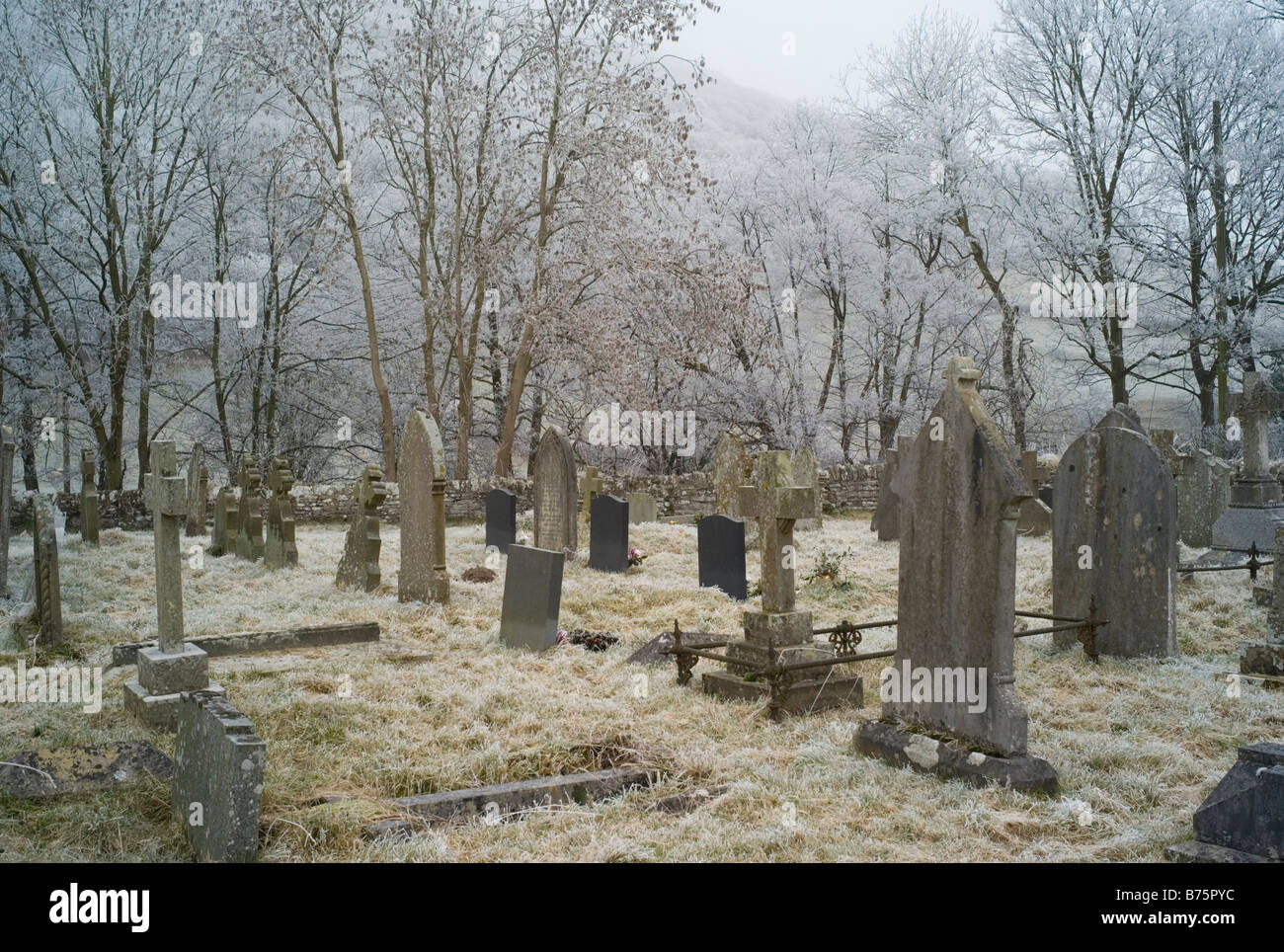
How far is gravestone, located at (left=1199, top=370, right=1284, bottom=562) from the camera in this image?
11.4m

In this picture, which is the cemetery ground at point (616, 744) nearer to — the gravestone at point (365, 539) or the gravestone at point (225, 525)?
the gravestone at point (365, 539)

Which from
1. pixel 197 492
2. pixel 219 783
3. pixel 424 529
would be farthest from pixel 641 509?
pixel 219 783

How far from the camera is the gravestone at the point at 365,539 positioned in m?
11.2

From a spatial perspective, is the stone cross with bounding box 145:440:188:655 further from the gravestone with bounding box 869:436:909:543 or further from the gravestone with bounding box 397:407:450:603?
the gravestone with bounding box 869:436:909:543

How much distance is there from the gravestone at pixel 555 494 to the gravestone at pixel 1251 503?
8.17m

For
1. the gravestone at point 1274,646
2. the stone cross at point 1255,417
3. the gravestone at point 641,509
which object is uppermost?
the stone cross at point 1255,417

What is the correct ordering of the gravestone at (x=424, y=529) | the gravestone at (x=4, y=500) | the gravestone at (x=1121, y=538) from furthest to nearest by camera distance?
the gravestone at (x=424, y=529) < the gravestone at (x=4, y=500) < the gravestone at (x=1121, y=538)

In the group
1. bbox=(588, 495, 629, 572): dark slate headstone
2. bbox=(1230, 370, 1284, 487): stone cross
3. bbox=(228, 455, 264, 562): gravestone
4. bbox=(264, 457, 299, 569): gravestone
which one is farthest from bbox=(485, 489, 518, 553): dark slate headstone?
bbox=(1230, 370, 1284, 487): stone cross

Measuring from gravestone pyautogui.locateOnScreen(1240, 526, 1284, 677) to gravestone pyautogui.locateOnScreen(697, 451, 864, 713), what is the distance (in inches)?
116

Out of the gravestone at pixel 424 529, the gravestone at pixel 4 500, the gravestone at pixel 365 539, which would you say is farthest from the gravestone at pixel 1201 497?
the gravestone at pixel 4 500

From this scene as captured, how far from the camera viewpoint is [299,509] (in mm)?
19109

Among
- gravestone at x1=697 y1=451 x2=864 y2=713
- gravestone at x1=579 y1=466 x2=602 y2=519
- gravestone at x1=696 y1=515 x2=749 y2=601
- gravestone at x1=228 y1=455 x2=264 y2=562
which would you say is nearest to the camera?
gravestone at x1=697 y1=451 x2=864 y2=713

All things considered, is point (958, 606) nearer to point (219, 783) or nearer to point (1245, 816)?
point (1245, 816)

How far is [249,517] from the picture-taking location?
1381cm
